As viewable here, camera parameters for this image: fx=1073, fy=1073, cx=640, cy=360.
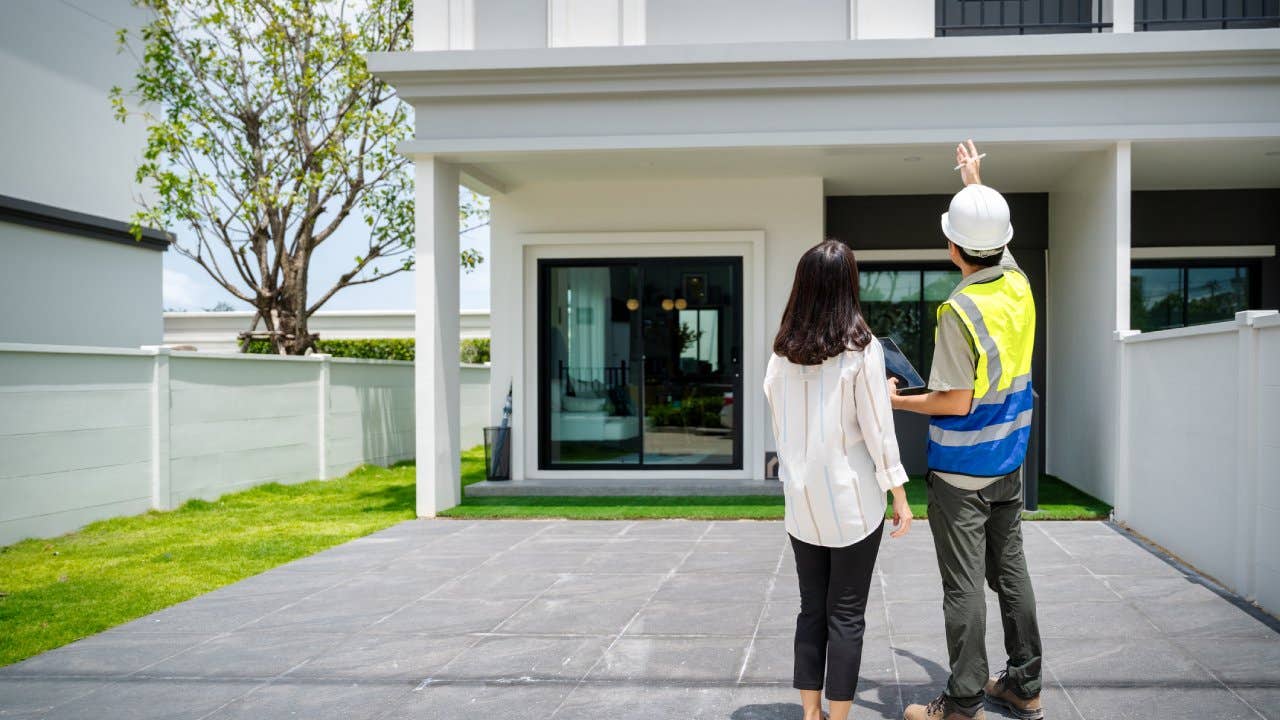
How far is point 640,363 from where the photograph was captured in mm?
11062

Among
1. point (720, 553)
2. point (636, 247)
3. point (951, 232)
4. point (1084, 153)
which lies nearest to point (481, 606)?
point (720, 553)

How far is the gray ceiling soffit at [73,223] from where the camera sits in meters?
13.0

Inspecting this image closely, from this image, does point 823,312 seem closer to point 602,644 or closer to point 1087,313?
point 602,644

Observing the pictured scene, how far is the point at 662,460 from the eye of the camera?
36.5 feet

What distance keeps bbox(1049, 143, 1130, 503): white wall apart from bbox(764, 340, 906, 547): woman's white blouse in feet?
18.8

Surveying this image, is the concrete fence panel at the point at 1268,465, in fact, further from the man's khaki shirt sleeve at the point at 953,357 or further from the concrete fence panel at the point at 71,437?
the concrete fence panel at the point at 71,437

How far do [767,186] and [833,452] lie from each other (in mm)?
7698

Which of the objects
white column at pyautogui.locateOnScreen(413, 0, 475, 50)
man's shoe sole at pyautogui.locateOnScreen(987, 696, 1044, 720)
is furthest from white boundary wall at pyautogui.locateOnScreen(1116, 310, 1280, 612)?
white column at pyautogui.locateOnScreen(413, 0, 475, 50)

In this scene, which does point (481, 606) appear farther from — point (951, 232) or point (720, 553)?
point (951, 232)

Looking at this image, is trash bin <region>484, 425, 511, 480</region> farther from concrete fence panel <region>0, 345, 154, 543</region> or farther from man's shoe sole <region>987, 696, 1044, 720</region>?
man's shoe sole <region>987, 696, 1044, 720</region>

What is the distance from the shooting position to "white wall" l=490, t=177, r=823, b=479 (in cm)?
1075

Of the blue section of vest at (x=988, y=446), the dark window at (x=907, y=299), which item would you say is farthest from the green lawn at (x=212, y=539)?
the blue section of vest at (x=988, y=446)

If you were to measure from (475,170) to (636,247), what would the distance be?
1925 mm

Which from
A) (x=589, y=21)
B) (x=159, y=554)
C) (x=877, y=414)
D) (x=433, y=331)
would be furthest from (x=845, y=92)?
(x=159, y=554)
